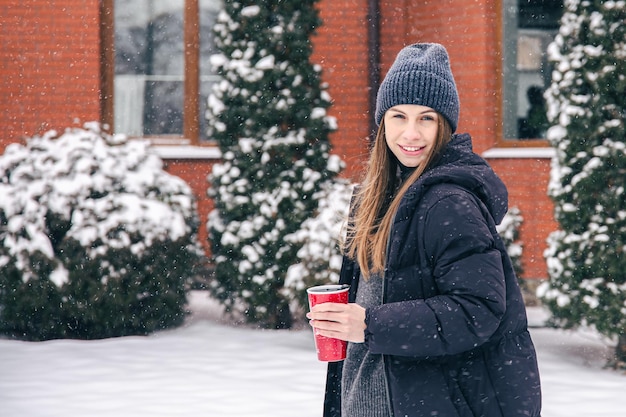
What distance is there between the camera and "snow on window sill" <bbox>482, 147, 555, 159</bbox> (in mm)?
9664

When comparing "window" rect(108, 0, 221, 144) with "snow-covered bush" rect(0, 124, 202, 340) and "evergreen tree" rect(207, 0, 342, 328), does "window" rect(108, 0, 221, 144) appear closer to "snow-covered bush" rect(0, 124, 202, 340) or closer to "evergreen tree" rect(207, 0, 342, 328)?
"evergreen tree" rect(207, 0, 342, 328)

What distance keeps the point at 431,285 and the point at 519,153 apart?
810cm

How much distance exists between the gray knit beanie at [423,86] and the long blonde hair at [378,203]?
5cm

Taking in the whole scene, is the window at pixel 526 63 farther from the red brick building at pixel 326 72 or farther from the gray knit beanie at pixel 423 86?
the gray knit beanie at pixel 423 86

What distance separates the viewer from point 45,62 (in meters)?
9.91

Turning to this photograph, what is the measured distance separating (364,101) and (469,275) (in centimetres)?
874

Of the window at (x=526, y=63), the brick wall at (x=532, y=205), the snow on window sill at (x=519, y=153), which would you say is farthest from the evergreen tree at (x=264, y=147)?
the window at (x=526, y=63)

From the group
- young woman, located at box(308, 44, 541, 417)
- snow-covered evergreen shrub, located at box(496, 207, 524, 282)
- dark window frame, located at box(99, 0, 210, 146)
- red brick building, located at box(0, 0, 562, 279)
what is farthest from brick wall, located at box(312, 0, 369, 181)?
young woman, located at box(308, 44, 541, 417)

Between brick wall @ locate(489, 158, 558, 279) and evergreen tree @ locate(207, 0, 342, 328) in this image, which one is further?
brick wall @ locate(489, 158, 558, 279)

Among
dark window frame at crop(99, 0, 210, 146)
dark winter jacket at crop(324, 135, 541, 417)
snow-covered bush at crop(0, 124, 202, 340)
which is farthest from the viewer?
dark window frame at crop(99, 0, 210, 146)

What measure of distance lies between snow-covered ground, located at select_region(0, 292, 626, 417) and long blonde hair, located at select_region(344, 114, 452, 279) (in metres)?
3.12

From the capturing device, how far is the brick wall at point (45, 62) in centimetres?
987

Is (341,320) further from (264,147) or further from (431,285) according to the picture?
(264,147)

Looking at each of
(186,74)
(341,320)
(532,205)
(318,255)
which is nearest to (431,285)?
(341,320)
